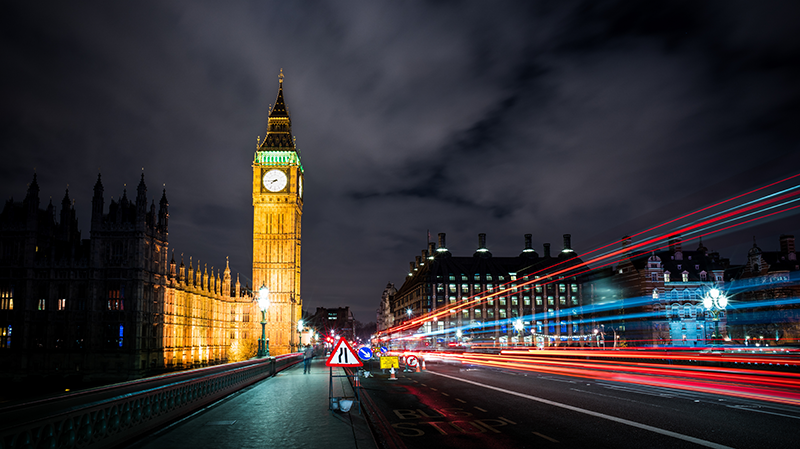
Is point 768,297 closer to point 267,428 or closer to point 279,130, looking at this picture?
point 267,428

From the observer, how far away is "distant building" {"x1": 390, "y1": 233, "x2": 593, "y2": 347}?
393 feet

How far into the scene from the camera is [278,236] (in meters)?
103

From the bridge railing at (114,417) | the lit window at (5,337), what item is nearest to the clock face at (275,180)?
the lit window at (5,337)

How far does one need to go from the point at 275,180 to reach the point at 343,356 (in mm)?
93568

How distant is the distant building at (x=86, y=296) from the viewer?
5662cm

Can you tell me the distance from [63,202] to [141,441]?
2987 inches

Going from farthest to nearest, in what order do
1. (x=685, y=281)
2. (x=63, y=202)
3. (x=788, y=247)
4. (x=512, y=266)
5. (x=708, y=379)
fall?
(x=512, y=266), (x=685, y=281), (x=788, y=247), (x=63, y=202), (x=708, y=379)

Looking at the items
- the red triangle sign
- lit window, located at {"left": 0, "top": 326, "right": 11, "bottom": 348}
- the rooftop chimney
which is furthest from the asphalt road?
the rooftop chimney

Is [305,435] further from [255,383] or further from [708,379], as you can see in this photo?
[708,379]

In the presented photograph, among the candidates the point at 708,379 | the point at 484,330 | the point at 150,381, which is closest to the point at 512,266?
the point at 484,330

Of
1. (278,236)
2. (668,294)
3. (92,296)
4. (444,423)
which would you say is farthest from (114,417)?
(668,294)

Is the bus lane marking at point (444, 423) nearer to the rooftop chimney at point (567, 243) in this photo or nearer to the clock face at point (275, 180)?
the clock face at point (275, 180)

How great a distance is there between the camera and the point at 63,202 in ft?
239

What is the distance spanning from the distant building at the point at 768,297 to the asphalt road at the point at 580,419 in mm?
61944
